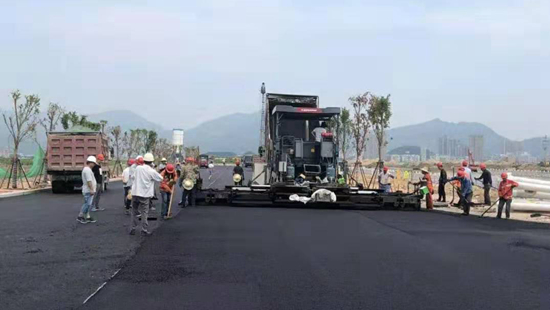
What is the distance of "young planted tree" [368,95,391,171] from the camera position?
29234 mm

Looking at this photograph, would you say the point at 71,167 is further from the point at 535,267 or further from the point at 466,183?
the point at 535,267

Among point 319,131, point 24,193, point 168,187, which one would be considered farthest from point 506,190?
point 24,193

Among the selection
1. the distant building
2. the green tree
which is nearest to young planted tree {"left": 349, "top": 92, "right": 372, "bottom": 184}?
the green tree

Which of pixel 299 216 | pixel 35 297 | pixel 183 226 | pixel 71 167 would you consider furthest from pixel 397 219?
pixel 71 167

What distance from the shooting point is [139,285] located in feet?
23.3

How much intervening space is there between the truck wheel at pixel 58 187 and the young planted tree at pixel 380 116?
49.2 ft

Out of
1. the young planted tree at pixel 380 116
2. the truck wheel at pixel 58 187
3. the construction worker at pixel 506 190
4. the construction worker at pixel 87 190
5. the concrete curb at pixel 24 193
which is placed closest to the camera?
the construction worker at pixel 87 190

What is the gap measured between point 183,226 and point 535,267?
7394 millimetres

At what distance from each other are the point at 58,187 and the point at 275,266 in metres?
18.8

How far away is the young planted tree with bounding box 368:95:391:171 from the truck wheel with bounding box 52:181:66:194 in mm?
15008

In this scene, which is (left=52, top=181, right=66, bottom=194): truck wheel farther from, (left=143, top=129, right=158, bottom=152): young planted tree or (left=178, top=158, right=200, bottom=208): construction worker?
(left=143, top=129, right=158, bottom=152): young planted tree

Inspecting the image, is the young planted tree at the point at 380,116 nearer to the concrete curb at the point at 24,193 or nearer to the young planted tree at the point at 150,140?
the concrete curb at the point at 24,193

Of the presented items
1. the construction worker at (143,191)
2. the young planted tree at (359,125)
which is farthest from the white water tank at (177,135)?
the construction worker at (143,191)

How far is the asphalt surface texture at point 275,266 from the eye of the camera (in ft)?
21.4
